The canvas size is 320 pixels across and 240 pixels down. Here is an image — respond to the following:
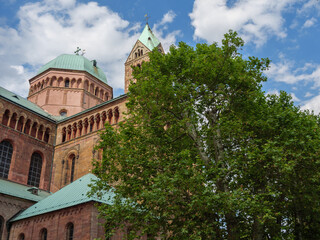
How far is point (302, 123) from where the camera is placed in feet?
52.1

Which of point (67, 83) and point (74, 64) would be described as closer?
point (67, 83)

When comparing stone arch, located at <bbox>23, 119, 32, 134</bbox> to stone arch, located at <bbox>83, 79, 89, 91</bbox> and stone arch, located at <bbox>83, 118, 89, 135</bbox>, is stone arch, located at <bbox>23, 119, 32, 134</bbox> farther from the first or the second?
stone arch, located at <bbox>83, 79, 89, 91</bbox>

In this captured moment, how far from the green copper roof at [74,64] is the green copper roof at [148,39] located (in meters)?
10.2


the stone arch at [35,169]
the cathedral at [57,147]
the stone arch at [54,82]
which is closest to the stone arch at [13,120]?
the cathedral at [57,147]

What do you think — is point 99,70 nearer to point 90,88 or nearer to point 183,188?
point 90,88

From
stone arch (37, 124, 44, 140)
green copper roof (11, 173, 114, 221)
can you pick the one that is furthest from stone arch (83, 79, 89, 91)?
green copper roof (11, 173, 114, 221)

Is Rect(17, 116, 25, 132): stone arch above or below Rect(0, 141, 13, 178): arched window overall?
above

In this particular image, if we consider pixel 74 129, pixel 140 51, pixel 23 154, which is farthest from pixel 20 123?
pixel 140 51

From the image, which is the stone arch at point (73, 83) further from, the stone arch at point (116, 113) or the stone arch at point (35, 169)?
the stone arch at point (116, 113)

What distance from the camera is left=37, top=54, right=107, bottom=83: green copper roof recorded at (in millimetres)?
44719

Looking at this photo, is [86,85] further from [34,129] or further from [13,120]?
[13,120]

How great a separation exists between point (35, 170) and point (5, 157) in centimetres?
358

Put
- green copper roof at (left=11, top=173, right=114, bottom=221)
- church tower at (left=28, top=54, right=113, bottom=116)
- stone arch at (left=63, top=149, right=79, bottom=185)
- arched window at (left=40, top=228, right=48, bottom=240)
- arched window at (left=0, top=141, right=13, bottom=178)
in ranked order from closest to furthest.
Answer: green copper roof at (left=11, top=173, right=114, bottom=221)
arched window at (left=40, top=228, right=48, bottom=240)
arched window at (left=0, top=141, right=13, bottom=178)
stone arch at (left=63, top=149, right=79, bottom=185)
church tower at (left=28, top=54, right=113, bottom=116)

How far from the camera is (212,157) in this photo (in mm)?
16719
